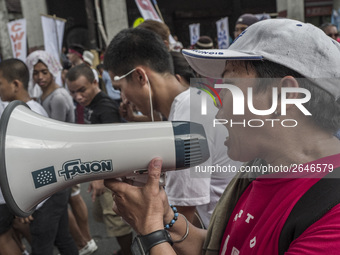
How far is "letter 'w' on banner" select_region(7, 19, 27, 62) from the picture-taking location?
6961 mm

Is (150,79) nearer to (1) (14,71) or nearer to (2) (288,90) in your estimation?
(2) (288,90)

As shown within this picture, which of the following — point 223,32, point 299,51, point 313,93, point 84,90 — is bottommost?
point 223,32

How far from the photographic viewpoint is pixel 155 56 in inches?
73.5

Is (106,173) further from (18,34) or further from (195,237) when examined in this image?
(18,34)

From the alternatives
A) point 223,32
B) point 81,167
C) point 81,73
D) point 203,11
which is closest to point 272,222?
point 81,167

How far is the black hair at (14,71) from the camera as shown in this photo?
9.85ft

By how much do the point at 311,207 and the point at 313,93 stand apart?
300 mm

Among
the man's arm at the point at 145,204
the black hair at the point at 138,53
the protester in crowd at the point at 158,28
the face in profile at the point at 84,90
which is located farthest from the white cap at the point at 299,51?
the face in profile at the point at 84,90

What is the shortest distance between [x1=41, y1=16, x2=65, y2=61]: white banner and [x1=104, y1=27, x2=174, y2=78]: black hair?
5.51 m

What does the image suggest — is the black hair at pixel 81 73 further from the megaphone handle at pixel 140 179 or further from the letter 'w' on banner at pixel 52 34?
the letter 'w' on banner at pixel 52 34

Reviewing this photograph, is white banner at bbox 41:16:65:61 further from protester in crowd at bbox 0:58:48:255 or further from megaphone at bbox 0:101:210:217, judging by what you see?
megaphone at bbox 0:101:210:217

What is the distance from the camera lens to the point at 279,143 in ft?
3.38

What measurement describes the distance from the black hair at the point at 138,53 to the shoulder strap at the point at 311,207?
45.8 inches

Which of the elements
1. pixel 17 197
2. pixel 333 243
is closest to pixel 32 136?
pixel 17 197
